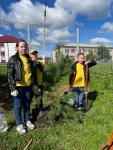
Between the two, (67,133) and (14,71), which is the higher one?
(14,71)

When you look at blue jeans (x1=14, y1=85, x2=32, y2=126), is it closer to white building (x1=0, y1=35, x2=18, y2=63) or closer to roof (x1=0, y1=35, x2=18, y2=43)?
roof (x1=0, y1=35, x2=18, y2=43)

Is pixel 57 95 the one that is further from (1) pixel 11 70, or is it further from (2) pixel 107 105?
(2) pixel 107 105

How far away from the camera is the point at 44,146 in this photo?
6.72 ft

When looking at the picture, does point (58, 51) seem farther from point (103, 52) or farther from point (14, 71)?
point (103, 52)

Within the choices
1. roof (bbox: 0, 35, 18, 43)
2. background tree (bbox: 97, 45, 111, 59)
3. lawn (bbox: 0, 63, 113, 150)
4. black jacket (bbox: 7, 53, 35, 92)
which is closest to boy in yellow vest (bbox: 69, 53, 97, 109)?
lawn (bbox: 0, 63, 113, 150)

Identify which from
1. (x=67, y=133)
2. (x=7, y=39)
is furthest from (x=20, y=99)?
(x=7, y=39)

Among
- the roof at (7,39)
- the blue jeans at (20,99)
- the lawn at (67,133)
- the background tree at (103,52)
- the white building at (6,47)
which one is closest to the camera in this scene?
the lawn at (67,133)

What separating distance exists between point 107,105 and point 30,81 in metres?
2.81

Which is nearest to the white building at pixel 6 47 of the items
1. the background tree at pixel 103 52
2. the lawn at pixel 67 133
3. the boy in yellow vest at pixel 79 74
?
the lawn at pixel 67 133

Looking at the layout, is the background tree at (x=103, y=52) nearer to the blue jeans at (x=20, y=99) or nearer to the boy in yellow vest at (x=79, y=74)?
the boy in yellow vest at (x=79, y=74)

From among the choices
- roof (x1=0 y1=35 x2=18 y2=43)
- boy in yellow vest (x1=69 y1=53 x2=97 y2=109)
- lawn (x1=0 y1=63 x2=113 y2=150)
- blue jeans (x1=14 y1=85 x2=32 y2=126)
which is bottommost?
lawn (x1=0 y1=63 x2=113 y2=150)

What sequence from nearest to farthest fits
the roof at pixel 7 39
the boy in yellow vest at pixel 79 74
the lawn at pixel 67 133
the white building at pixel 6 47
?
the lawn at pixel 67 133 < the boy in yellow vest at pixel 79 74 < the roof at pixel 7 39 < the white building at pixel 6 47

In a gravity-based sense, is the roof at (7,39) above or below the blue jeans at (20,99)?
above

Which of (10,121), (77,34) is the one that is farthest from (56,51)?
(77,34)
